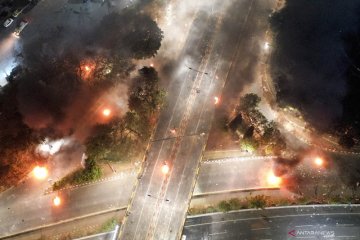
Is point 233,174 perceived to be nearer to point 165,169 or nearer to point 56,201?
point 165,169

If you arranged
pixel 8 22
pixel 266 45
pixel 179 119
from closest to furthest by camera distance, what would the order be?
pixel 179 119 < pixel 266 45 < pixel 8 22

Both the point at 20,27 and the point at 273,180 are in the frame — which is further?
the point at 20,27

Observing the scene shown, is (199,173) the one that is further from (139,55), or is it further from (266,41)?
(266,41)

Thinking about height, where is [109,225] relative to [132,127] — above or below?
below

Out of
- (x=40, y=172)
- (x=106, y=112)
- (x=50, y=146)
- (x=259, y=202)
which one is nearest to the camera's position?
(x=259, y=202)

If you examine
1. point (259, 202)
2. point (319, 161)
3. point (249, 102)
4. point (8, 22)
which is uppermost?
point (8, 22)

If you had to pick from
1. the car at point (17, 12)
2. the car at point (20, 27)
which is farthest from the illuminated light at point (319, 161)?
the car at point (17, 12)

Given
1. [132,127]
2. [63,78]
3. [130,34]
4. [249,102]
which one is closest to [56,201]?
[132,127]
